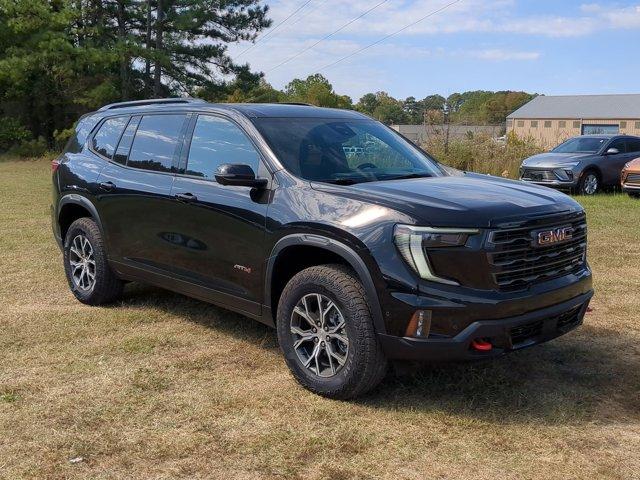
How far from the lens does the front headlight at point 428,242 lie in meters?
3.79

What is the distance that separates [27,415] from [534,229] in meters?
3.14

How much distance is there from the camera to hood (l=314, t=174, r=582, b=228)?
386cm

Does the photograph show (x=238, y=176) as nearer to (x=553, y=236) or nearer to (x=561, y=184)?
(x=553, y=236)

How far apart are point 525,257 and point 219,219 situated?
2084mm

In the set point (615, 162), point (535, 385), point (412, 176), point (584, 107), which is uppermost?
point (584, 107)

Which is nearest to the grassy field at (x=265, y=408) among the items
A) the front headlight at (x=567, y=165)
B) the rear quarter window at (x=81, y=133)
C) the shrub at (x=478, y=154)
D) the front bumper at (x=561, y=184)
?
the rear quarter window at (x=81, y=133)

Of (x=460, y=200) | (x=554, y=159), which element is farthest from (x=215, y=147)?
(x=554, y=159)

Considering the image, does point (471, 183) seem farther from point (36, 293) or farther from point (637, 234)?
point (637, 234)

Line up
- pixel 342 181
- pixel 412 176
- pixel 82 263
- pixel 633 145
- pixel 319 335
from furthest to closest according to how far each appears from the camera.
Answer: pixel 633 145, pixel 82 263, pixel 412 176, pixel 342 181, pixel 319 335

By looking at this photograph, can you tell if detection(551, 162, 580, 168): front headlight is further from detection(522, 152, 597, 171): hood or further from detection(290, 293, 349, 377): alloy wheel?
detection(290, 293, 349, 377): alloy wheel

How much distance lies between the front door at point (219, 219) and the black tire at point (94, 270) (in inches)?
45.6

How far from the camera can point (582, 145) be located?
17.3m

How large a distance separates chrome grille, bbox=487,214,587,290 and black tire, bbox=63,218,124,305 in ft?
11.9

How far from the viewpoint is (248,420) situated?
396 centimetres
